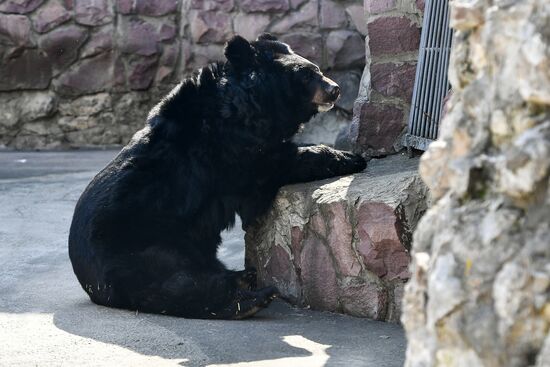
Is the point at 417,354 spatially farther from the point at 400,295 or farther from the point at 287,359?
the point at 400,295

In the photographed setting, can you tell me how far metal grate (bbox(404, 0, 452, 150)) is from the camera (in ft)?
17.5

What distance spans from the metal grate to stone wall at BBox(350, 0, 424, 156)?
0.16m

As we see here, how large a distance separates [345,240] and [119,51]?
6.27 m

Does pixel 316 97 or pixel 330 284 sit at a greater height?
pixel 316 97

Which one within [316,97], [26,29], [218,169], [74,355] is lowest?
[74,355]

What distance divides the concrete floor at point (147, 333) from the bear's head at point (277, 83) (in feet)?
3.40

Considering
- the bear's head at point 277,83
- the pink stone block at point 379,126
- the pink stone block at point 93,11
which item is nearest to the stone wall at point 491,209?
the bear's head at point 277,83

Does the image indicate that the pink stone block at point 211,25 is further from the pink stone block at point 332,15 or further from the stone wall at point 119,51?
the pink stone block at point 332,15

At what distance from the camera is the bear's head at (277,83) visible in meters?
5.18

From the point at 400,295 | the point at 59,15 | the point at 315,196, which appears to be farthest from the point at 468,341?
the point at 59,15

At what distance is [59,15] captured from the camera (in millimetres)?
10219

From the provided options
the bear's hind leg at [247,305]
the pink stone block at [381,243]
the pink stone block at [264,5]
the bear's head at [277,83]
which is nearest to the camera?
the pink stone block at [381,243]

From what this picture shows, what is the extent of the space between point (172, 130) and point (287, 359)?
1704 mm

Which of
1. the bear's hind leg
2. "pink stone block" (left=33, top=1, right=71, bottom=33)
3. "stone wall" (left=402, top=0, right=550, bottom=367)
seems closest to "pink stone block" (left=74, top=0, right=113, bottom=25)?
"pink stone block" (left=33, top=1, right=71, bottom=33)
